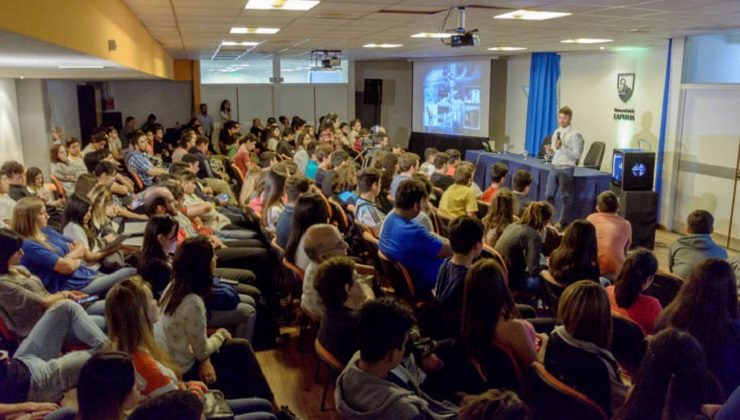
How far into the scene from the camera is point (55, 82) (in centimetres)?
1012

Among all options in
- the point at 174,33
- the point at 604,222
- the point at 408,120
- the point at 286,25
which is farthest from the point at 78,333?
the point at 408,120

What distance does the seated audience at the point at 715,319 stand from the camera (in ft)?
9.14

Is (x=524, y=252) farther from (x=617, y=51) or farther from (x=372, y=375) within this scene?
(x=617, y=51)

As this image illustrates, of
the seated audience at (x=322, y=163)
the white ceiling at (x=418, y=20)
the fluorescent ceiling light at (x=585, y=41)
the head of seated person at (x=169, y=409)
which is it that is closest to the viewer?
the head of seated person at (x=169, y=409)

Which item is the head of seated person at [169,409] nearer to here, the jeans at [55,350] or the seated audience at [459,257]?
the jeans at [55,350]

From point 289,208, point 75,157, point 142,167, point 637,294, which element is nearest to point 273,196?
point 289,208

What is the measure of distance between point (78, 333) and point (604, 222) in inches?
138

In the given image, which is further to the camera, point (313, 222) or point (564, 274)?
point (313, 222)

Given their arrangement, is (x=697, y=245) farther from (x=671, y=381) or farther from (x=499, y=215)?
(x=671, y=381)

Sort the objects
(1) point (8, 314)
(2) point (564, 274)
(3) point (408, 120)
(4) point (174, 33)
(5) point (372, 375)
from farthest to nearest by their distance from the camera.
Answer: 1. (3) point (408, 120)
2. (4) point (174, 33)
3. (2) point (564, 274)
4. (1) point (8, 314)
5. (5) point (372, 375)

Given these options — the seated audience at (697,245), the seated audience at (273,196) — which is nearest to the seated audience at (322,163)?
the seated audience at (273,196)

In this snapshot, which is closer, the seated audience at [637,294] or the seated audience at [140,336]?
the seated audience at [140,336]

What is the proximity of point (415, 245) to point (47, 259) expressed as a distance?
2242 mm

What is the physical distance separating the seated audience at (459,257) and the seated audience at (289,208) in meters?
1.60
